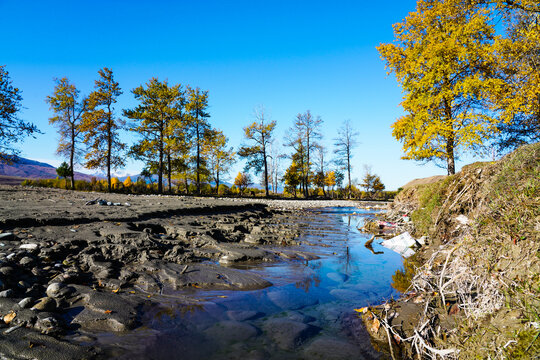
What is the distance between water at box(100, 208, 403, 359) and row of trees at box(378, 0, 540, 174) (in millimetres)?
10961

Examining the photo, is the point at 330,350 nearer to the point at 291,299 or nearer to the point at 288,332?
the point at 288,332

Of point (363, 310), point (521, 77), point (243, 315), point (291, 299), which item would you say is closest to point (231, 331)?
point (243, 315)

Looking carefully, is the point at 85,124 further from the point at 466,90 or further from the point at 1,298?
the point at 466,90

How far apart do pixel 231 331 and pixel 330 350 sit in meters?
0.82

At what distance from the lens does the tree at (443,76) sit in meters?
11.1

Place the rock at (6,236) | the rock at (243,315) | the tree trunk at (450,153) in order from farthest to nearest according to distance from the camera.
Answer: the tree trunk at (450,153) < the rock at (6,236) < the rock at (243,315)

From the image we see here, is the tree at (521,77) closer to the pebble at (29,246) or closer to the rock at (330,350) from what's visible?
the rock at (330,350)

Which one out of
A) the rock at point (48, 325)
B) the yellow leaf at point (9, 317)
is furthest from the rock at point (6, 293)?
the rock at point (48, 325)

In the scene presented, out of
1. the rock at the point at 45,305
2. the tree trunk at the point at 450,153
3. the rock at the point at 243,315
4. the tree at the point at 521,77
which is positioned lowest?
the rock at the point at 243,315

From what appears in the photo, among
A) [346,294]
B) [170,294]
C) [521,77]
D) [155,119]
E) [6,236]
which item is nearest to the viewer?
[170,294]

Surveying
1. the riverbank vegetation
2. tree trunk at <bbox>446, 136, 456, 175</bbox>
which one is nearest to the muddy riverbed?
the riverbank vegetation

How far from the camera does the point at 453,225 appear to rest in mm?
4219

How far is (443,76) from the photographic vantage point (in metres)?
11.9

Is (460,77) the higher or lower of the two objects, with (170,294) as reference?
higher
